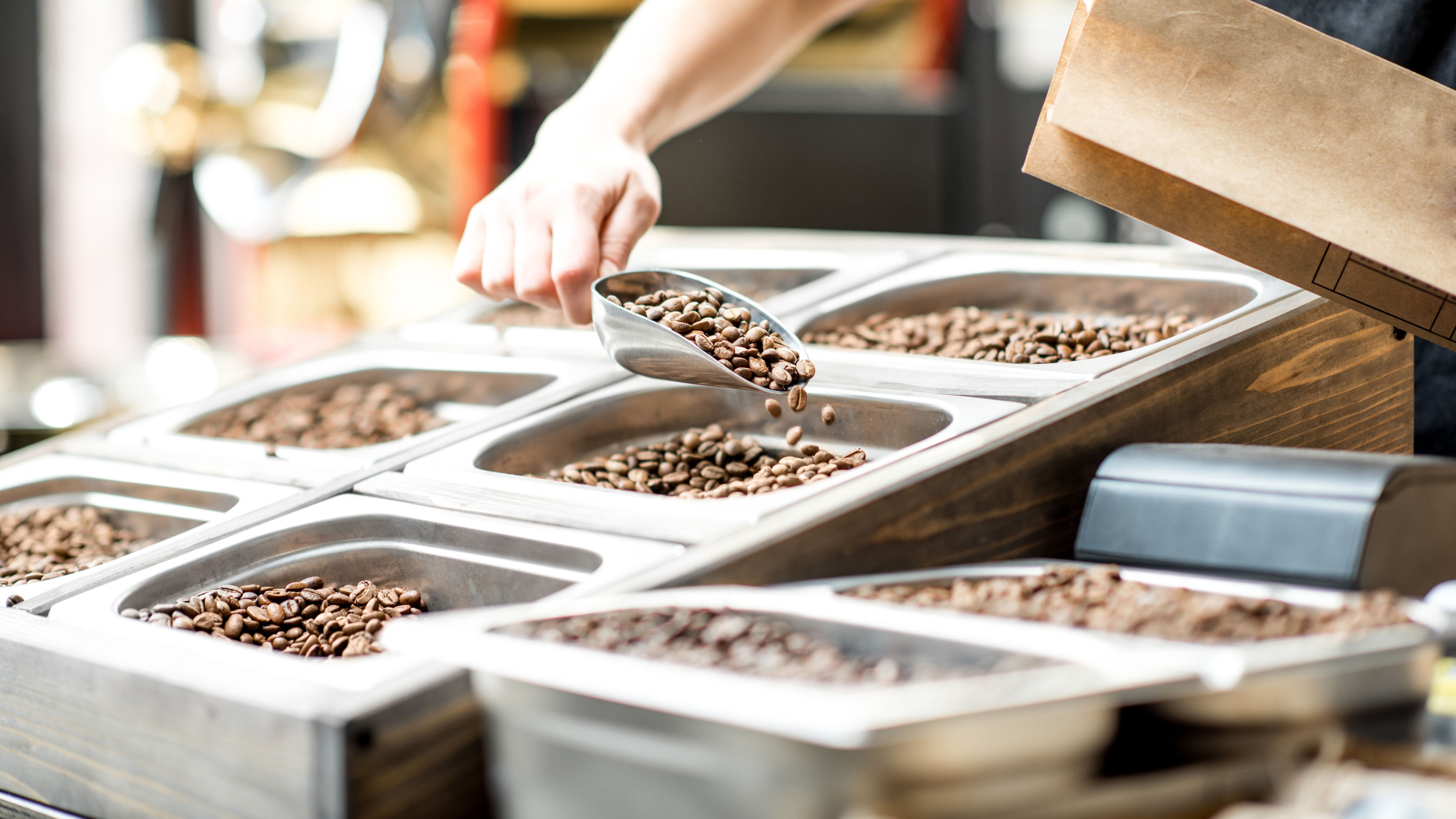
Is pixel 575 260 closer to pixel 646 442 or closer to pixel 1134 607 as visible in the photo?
pixel 646 442

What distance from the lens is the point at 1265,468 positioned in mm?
899

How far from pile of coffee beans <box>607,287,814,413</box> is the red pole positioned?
269 cm

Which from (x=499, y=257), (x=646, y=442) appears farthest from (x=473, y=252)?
(x=646, y=442)

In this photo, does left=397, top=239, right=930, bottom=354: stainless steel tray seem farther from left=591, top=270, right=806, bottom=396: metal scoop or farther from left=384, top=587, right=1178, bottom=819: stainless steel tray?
left=384, top=587, right=1178, bottom=819: stainless steel tray

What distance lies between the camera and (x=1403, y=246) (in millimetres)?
1029

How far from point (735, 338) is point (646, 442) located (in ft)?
0.82

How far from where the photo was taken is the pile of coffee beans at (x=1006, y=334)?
1.29 meters

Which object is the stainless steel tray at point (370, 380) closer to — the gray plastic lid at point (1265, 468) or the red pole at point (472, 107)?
the gray plastic lid at point (1265, 468)

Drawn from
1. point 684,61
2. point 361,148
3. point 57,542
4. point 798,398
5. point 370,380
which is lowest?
point 57,542

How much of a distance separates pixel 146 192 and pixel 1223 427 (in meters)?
3.89

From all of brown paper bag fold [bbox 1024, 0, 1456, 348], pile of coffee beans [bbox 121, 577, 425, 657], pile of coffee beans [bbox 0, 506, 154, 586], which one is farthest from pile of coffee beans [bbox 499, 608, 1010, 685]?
pile of coffee beans [bbox 0, 506, 154, 586]

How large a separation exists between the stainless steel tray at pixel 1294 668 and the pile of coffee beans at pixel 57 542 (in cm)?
89

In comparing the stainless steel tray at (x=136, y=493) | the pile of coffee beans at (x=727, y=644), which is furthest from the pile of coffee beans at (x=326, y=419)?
the pile of coffee beans at (x=727, y=644)

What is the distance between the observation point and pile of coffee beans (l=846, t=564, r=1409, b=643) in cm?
74
